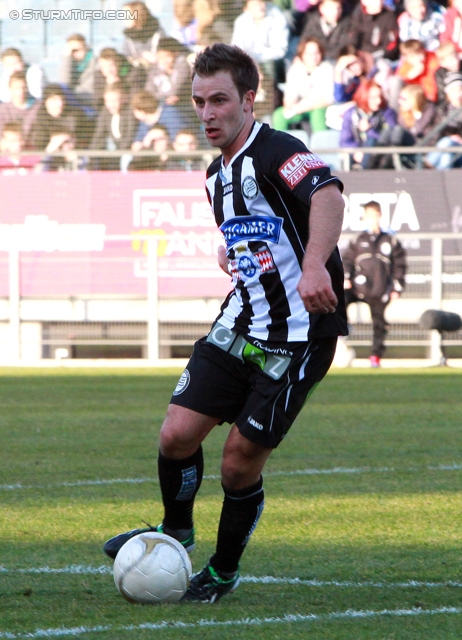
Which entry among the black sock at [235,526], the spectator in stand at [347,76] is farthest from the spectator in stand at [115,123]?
the black sock at [235,526]

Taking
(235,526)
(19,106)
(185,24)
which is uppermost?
(185,24)

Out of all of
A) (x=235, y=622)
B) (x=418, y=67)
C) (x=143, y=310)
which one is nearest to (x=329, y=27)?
(x=418, y=67)

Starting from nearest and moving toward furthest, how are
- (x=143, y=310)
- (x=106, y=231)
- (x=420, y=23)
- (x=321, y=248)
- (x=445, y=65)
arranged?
(x=321, y=248) → (x=143, y=310) → (x=106, y=231) → (x=445, y=65) → (x=420, y=23)

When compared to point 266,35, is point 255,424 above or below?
below

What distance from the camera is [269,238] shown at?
404cm

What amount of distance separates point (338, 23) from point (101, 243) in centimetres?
572

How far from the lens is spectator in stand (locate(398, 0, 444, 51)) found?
1938cm

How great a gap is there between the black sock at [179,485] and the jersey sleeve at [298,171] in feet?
3.47

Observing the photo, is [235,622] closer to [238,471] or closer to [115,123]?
[238,471]

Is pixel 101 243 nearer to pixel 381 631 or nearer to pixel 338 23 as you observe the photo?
pixel 338 23

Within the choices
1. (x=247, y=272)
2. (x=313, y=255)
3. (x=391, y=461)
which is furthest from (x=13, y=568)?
(x=391, y=461)

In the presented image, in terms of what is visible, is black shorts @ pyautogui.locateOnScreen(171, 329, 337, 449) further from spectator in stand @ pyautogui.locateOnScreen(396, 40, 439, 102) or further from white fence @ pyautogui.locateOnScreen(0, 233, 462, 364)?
spectator in stand @ pyautogui.locateOnScreen(396, 40, 439, 102)

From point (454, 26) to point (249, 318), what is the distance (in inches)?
644

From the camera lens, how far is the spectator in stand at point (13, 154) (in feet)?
61.2
